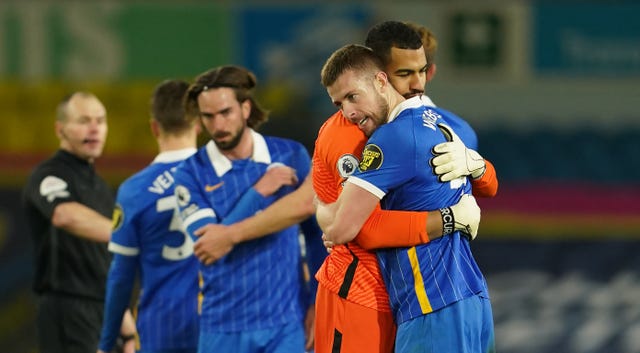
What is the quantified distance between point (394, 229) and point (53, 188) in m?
2.39

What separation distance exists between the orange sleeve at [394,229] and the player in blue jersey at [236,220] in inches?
34.1

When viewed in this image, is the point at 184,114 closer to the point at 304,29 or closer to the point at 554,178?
the point at 554,178

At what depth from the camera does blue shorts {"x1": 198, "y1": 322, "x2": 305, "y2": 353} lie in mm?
4785

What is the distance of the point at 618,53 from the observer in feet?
49.5

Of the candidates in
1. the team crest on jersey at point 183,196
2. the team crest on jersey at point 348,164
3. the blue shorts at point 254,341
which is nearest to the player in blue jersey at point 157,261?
the team crest on jersey at point 183,196

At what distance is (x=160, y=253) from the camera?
5.22 m

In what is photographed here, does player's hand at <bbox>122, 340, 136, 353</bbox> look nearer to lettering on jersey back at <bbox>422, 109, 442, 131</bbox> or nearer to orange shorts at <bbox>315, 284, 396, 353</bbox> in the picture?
orange shorts at <bbox>315, 284, 396, 353</bbox>

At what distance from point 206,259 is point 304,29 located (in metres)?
10.5

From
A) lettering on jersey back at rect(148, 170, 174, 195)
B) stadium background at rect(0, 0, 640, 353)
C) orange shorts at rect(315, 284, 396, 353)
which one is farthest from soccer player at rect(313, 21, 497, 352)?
stadium background at rect(0, 0, 640, 353)

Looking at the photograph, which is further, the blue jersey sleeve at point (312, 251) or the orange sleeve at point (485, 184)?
the blue jersey sleeve at point (312, 251)

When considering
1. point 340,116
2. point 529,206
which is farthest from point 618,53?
point 340,116

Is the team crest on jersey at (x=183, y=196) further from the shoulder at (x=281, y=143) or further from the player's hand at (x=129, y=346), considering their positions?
the player's hand at (x=129, y=346)

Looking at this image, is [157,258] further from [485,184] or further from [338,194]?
[485,184]

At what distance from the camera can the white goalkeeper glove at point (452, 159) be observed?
13.1ft
